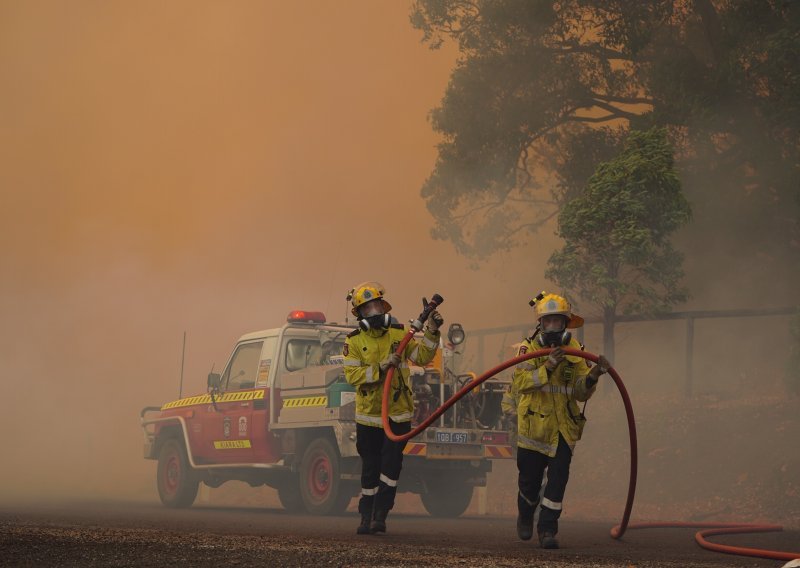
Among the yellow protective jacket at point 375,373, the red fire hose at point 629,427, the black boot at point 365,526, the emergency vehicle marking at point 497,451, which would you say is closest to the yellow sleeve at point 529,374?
the red fire hose at point 629,427

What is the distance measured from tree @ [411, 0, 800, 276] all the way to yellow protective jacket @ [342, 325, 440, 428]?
13135mm

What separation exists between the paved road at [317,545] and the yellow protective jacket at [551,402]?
0.82 meters

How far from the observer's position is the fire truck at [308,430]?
1349cm

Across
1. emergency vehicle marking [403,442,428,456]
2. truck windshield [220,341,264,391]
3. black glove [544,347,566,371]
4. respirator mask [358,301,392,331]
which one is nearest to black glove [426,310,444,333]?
respirator mask [358,301,392,331]

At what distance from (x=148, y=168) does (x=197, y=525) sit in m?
32.9

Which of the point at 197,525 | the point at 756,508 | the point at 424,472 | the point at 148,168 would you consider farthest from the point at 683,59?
the point at 148,168

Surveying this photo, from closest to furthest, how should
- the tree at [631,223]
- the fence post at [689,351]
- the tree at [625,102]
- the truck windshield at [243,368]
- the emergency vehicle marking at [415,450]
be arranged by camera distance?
the emergency vehicle marking at [415,450], the truck windshield at [243,368], the fence post at [689,351], the tree at [631,223], the tree at [625,102]

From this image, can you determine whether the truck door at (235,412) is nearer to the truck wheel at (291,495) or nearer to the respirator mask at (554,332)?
the truck wheel at (291,495)

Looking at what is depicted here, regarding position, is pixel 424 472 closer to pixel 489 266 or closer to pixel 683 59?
pixel 683 59

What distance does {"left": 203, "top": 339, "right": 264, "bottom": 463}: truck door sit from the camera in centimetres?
1516

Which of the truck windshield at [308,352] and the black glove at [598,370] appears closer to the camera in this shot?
the black glove at [598,370]

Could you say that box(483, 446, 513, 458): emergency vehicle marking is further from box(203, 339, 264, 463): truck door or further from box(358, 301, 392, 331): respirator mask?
box(358, 301, 392, 331): respirator mask

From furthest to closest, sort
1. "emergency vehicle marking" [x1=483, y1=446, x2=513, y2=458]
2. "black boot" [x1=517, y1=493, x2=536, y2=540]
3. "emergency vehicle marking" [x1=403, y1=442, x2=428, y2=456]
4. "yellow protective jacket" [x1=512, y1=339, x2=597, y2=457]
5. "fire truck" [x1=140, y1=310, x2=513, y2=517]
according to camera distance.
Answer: "emergency vehicle marking" [x1=483, y1=446, x2=513, y2=458] → "fire truck" [x1=140, y1=310, x2=513, y2=517] → "emergency vehicle marking" [x1=403, y1=442, x2=428, y2=456] → "black boot" [x1=517, y1=493, x2=536, y2=540] → "yellow protective jacket" [x1=512, y1=339, x2=597, y2=457]

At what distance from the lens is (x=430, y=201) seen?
83.9ft
